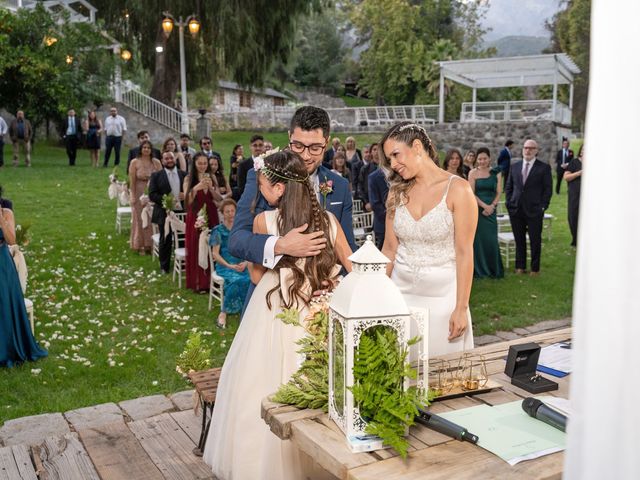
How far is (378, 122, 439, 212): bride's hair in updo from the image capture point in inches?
140

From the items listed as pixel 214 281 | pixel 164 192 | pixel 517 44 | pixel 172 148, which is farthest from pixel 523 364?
pixel 517 44

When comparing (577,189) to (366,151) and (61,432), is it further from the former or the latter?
(61,432)

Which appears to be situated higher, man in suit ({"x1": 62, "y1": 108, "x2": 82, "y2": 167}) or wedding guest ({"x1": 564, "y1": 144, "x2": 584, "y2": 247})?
man in suit ({"x1": 62, "y1": 108, "x2": 82, "y2": 167})

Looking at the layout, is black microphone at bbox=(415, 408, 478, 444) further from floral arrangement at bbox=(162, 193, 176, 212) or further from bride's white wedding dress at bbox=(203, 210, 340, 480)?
floral arrangement at bbox=(162, 193, 176, 212)

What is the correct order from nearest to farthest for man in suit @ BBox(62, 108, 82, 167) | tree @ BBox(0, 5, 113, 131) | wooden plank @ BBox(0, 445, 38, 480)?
wooden plank @ BBox(0, 445, 38, 480) < man in suit @ BBox(62, 108, 82, 167) < tree @ BBox(0, 5, 113, 131)

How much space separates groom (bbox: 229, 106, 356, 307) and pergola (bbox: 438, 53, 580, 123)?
25439 millimetres

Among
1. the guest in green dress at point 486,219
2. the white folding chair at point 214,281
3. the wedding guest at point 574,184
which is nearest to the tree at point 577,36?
the wedding guest at point 574,184

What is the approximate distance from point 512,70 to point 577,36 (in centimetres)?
1842

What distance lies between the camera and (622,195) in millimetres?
1206

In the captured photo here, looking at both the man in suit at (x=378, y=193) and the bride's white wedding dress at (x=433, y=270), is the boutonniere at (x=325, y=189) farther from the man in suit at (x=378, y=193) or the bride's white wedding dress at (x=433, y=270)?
the man in suit at (x=378, y=193)

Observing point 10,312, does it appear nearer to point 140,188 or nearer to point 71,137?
point 140,188

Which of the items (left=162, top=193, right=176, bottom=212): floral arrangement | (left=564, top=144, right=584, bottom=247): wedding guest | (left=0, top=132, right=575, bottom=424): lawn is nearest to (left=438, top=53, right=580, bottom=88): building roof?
(left=0, top=132, right=575, bottom=424): lawn

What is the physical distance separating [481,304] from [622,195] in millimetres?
7348

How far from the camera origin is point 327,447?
2.00 metres
